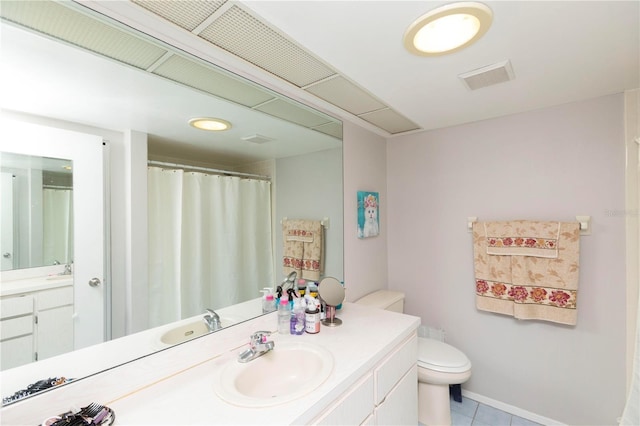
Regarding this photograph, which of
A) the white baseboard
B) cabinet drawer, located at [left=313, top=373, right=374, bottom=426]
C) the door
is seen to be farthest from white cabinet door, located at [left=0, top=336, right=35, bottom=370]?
the white baseboard

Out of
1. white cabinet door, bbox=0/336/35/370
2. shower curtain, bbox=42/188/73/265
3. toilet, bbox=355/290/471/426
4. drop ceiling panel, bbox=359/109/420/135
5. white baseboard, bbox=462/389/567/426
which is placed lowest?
white baseboard, bbox=462/389/567/426

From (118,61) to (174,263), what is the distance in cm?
85

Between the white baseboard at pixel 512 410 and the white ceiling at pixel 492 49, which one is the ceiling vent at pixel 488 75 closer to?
the white ceiling at pixel 492 49

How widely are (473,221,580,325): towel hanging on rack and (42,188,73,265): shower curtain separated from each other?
7.84ft

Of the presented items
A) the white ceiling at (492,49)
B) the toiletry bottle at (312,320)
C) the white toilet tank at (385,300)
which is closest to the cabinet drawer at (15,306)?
the toiletry bottle at (312,320)

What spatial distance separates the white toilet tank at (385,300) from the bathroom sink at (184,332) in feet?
3.90

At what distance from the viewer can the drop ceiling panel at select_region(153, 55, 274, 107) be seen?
1162mm

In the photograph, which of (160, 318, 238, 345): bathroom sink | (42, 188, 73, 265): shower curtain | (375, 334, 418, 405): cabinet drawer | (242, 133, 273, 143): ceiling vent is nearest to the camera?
(42, 188, 73, 265): shower curtain

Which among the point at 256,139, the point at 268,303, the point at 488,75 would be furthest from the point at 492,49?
the point at 268,303

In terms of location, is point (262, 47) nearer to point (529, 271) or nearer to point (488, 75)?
point (488, 75)

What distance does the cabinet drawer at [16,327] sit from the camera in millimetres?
790

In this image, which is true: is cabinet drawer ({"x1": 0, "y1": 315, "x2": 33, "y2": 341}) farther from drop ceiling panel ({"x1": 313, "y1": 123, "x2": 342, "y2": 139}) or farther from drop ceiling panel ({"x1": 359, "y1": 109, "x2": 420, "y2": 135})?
drop ceiling panel ({"x1": 359, "y1": 109, "x2": 420, "y2": 135})

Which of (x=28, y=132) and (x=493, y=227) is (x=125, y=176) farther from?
(x=493, y=227)

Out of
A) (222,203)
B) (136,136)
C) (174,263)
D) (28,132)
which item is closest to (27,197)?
(28,132)
